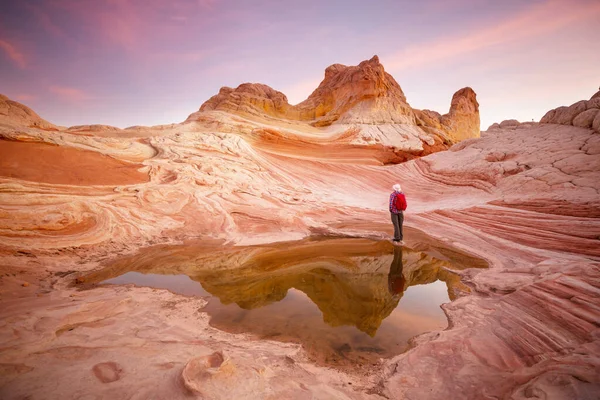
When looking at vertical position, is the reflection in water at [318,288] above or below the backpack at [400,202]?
below

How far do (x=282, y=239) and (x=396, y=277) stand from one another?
12.4 ft

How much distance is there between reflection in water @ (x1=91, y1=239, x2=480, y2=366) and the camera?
405cm

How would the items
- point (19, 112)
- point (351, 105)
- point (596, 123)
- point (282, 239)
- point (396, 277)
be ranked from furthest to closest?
point (351, 105), point (19, 112), point (596, 123), point (282, 239), point (396, 277)

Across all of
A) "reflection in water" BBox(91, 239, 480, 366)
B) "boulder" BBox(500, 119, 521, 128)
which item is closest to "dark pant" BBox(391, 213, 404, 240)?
"reflection in water" BBox(91, 239, 480, 366)

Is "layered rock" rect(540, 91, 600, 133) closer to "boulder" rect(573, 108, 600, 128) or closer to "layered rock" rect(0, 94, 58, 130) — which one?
"boulder" rect(573, 108, 600, 128)

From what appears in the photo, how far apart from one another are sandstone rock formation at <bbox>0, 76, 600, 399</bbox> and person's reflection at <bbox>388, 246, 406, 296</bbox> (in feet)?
3.33

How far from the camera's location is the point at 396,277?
20.6 ft

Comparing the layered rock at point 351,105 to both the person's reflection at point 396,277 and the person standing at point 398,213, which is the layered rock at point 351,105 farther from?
the person's reflection at point 396,277

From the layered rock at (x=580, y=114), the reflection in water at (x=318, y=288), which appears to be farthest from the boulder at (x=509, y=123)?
the reflection in water at (x=318, y=288)

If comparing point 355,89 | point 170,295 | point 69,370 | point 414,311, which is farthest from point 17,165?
point 355,89

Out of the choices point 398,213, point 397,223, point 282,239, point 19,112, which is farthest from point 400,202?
point 19,112

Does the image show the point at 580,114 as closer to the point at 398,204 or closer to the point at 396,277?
the point at 398,204

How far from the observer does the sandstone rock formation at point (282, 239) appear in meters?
2.84

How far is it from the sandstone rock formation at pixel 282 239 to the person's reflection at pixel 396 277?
102cm
